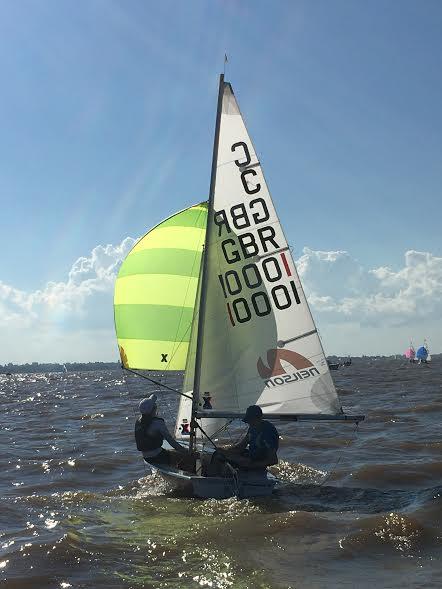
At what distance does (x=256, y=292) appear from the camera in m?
11.4

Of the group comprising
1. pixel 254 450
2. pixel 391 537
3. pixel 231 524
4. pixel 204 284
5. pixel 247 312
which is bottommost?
pixel 391 537

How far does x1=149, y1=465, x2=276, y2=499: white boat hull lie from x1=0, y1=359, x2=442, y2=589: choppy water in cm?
20

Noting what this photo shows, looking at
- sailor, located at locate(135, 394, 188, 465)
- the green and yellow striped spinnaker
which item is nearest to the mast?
sailor, located at locate(135, 394, 188, 465)

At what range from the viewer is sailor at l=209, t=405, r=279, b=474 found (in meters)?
10.4

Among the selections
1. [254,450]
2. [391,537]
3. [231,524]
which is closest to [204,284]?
[254,450]

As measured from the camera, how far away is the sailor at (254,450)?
1036 centimetres

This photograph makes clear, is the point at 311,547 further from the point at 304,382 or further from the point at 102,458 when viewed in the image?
the point at 102,458

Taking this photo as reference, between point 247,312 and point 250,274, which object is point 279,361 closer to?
point 247,312

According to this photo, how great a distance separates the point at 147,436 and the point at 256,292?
11.2 feet

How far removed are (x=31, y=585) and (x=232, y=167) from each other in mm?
7804

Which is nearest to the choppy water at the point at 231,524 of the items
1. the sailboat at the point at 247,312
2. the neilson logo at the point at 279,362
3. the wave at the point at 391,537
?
the wave at the point at 391,537

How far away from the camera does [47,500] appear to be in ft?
36.1

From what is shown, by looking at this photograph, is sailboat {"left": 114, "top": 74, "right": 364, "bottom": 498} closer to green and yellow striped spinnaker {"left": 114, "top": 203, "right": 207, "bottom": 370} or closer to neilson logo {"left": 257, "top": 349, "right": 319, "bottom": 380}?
neilson logo {"left": 257, "top": 349, "right": 319, "bottom": 380}

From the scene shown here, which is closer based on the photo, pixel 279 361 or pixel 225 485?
pixel 225 485
